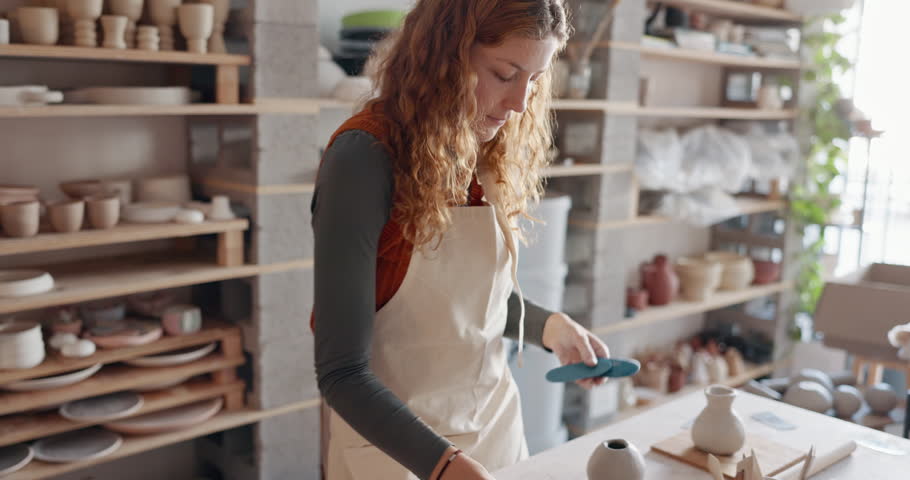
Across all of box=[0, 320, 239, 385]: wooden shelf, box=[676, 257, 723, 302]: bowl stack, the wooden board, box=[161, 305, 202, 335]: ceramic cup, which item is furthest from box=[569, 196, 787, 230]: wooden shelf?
the wooden board

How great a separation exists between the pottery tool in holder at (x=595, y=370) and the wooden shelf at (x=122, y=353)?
4.19 ft

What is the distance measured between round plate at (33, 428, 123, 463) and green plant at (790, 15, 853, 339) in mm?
3322

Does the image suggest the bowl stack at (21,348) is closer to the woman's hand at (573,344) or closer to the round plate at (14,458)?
the round plate at (14,458)

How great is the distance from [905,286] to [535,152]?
227 cm

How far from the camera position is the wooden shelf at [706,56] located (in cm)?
315

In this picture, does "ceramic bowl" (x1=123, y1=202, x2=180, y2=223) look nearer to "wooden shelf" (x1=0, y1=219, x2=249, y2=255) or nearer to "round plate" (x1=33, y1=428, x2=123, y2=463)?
"wooden shelf" (x1=0, y1=219, x2=249, y2=255)

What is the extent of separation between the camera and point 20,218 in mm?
1923

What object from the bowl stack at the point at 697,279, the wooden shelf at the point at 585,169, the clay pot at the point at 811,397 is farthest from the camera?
the bowl stack at the point at 697,279

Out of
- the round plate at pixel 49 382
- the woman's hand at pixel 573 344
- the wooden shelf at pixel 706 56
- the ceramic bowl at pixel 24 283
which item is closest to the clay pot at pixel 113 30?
the ceramic bowl at pixel 24 283

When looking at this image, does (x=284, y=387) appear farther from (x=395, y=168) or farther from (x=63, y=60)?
(x=395, y=168)

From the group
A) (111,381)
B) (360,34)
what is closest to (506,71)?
(360,34)

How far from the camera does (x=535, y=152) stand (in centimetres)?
156

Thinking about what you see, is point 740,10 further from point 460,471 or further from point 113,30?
point 460,471

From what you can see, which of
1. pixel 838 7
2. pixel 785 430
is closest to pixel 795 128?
pixel 838 7
